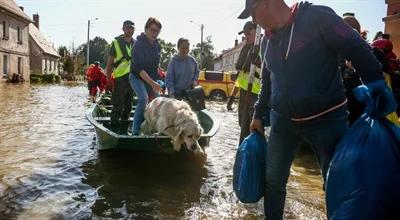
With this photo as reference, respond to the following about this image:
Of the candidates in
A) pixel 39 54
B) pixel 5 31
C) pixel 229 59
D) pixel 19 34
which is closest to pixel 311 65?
pixel 5 31

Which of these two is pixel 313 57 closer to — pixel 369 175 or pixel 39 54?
pixel 369 175

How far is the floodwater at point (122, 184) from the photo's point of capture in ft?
14.2

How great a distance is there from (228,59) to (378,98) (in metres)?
67.3

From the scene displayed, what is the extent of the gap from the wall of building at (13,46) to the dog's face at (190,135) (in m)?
33.0

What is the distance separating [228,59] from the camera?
6919cm

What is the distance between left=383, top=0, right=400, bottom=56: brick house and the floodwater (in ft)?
30.4

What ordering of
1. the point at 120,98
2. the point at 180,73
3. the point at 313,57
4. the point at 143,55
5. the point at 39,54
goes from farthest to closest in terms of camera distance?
1. the point at 39,54
2. the point at 120,98
3. the point at 180,73
4. the point at 143,55
5. the point at 313,57

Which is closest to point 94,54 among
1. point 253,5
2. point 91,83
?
point 91,83

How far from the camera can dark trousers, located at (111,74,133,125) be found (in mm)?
7713

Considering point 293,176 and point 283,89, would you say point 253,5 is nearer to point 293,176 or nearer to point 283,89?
point 283,89

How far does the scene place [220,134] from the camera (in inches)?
407

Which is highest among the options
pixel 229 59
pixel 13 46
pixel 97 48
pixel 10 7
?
pixel 10 7

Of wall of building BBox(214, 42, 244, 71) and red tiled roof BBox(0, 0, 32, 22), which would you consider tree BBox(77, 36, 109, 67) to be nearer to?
wall of building BBox(214, 42, 244, 71)

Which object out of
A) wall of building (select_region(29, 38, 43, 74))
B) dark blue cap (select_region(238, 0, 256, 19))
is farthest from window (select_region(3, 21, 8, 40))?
dark blue cap (select_region(238, 0, 256, 19))
